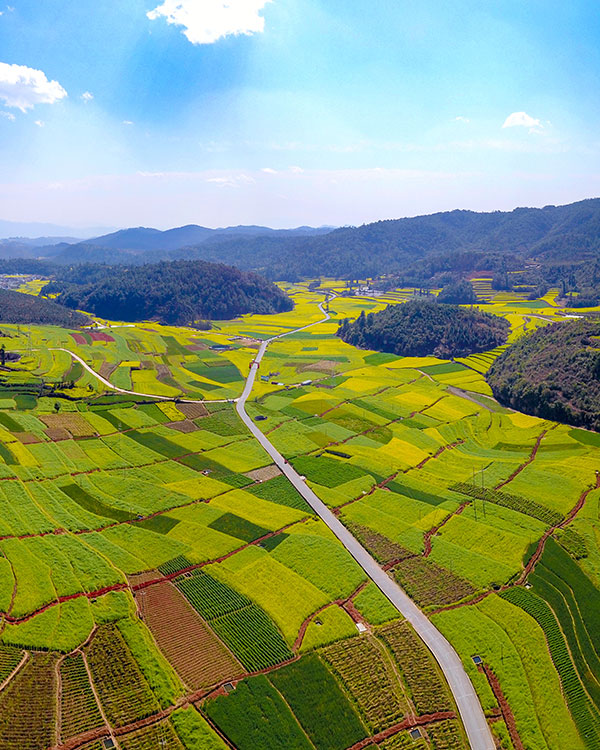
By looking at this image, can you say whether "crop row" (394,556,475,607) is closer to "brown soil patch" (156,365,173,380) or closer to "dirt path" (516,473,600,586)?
"dirt path" (516,473,600,586)

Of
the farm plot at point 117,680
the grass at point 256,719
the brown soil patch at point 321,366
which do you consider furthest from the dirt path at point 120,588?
the brown soil patch at point 321,366

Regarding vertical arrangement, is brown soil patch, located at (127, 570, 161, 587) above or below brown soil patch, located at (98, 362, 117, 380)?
below

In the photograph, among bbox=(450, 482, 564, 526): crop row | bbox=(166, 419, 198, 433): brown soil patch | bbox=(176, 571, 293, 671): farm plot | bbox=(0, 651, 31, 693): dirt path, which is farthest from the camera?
bbox=(166, 419, 198, 433): brown soil patch

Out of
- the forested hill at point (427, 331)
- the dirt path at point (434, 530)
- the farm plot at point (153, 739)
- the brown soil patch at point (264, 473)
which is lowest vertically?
the farm plot at point (153, 739)

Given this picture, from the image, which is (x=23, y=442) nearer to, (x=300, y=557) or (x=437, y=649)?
(x=300, y=557)

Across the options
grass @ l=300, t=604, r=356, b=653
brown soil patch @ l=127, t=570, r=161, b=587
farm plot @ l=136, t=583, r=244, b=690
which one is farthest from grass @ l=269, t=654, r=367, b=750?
brown soil patch @ l=127, t=570, r=161, b=587

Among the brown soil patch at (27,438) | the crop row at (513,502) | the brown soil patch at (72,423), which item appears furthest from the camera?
the brown soil patch at (72,423)

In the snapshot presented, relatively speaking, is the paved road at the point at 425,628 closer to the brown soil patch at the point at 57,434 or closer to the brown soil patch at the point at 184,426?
the brown soil patch at the point at 184,426
